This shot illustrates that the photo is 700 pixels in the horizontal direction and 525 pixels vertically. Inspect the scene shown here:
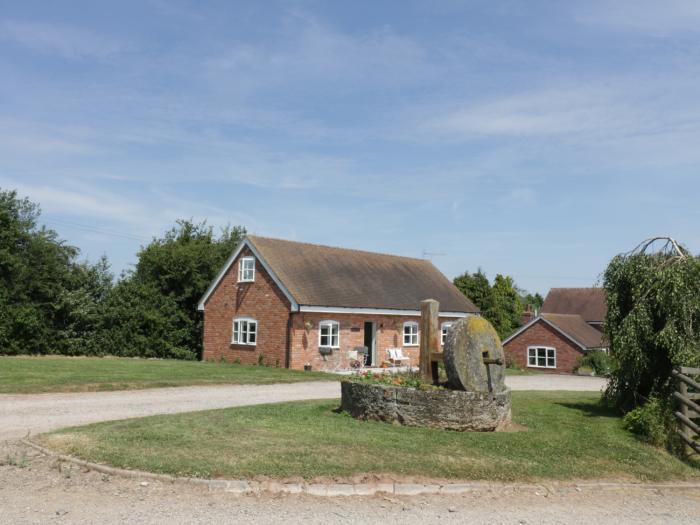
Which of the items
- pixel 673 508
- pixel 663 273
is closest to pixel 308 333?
pixel 663 273

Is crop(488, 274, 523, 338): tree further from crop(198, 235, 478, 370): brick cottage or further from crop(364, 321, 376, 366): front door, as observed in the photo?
crop(364, 321, 376, 366): front door


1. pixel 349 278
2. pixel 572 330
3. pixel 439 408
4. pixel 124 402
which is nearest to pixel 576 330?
pixel 572 330

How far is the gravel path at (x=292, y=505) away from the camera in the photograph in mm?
6559

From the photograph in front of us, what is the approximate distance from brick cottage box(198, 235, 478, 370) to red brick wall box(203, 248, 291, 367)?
42 mm

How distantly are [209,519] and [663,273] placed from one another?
10836mm

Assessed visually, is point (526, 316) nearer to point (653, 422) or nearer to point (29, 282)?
point (29, 282)

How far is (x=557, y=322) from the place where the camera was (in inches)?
1414

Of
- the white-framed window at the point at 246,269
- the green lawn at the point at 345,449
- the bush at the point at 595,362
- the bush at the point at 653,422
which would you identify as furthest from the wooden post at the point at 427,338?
the bush at the point at 595,362

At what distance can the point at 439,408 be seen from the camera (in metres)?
11.1

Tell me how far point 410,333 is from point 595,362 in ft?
33.2

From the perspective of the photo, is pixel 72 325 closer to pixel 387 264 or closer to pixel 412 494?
pixel 387 264

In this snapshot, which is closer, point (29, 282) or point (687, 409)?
point (687, 409)

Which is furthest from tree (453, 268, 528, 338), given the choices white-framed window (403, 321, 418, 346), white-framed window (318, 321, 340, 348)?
white-framed window (318, 321, 340, 348)

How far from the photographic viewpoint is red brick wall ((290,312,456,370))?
26.0 m
